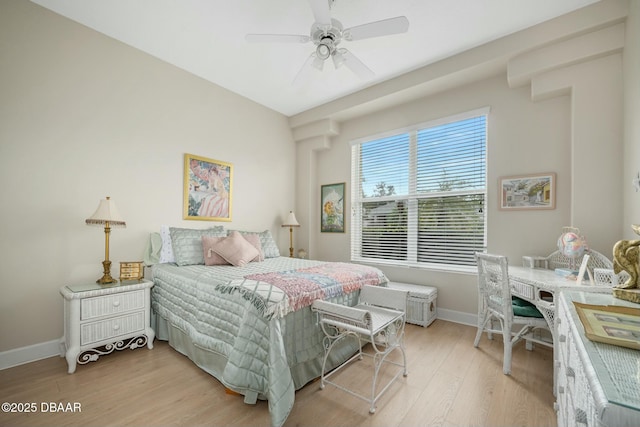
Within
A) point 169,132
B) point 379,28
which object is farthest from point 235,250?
point 379,28

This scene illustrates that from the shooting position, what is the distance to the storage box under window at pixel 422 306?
10.3 feet

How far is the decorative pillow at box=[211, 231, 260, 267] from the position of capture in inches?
117

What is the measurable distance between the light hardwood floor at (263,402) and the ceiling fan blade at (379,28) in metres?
2.57

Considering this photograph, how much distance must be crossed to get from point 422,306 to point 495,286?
3.31ft

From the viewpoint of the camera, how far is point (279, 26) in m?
2.57

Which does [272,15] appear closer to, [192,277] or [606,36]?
[192,277]

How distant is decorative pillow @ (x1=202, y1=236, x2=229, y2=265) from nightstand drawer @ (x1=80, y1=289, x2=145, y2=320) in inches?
25.8

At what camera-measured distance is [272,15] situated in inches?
95.3

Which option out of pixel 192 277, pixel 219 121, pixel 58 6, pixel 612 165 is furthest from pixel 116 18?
pixel 612 165

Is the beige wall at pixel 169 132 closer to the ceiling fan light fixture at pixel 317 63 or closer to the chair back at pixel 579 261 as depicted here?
the chair back at pixel 579 261

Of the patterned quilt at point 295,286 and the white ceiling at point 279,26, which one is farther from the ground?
the white ceiling at point 279,26

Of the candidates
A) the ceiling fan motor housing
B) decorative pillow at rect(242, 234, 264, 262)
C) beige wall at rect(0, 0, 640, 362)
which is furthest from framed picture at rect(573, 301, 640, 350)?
decorative pillow at rect(242, 234, 264, 262)

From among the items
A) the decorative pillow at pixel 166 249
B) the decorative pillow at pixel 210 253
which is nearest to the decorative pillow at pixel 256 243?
the decorative pillow at pixel 210 253

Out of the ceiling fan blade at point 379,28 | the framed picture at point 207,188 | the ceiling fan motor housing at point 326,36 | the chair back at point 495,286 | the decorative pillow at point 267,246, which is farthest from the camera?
the decorative pillow at point 267,246
